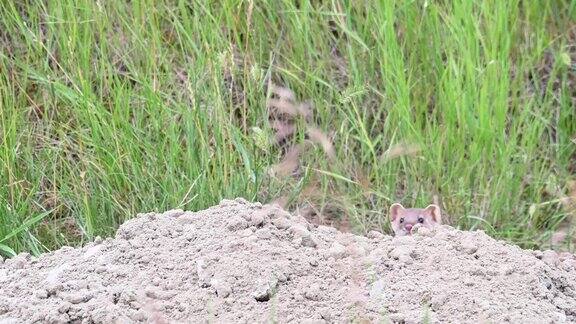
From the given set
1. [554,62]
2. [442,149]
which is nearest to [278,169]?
[442,149]

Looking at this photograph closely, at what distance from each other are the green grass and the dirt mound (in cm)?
53

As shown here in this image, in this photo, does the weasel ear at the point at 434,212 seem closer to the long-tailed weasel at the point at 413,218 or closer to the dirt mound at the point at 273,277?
the long-tailed weasel at the point at 413,218

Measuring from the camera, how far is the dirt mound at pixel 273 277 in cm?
329

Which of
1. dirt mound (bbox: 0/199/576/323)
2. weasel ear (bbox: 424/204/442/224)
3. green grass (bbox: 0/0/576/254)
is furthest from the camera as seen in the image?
green grass (bbox: 0/0/576/254)

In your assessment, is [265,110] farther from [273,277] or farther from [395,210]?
[273,277]

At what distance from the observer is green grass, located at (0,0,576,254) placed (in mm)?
4527

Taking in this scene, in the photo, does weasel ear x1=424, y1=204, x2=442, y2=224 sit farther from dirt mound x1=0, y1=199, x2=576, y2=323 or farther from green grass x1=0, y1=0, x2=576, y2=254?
green grass x1=0, y1=0, x2=576, y2=254

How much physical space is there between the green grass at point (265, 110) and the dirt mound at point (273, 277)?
0.53 metres

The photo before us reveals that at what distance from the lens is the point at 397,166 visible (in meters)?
4.76

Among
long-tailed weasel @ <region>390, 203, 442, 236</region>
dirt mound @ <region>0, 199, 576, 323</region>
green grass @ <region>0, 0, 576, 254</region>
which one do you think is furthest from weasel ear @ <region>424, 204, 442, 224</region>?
green grass @ <region>0, 0, 576, 254</region>

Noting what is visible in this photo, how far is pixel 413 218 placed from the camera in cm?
414

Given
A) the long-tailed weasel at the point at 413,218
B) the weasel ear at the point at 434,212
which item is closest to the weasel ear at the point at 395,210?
the long-tailed weasel at the point at 413,218

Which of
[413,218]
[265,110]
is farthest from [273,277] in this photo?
[265,110]

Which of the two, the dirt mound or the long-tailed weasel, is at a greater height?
the dirt mound
